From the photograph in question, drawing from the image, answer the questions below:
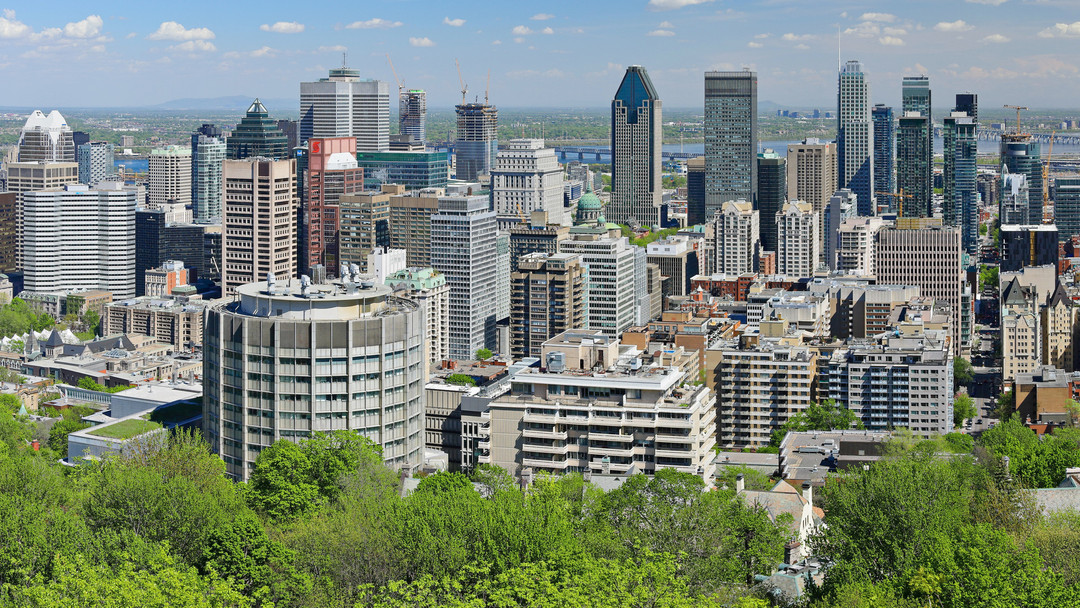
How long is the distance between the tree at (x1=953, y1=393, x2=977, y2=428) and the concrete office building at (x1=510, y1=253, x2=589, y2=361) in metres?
35.4

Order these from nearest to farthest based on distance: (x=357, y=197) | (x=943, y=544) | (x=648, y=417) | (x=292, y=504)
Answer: (x=943, y=544)
(x=292, y=504)
(x=648, y=417)
(x=357, y=197)

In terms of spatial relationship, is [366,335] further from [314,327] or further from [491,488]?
[491,488]

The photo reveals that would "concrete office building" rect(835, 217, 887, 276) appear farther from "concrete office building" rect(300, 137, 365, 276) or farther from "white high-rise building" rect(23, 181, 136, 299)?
"white high-rise building" rect(23, 181, 136, 299)

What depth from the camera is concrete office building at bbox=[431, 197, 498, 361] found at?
14688 centimetres

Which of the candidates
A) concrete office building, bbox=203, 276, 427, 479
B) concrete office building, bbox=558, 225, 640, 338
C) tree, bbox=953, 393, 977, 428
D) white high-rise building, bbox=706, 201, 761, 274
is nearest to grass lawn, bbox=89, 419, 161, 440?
concrete office building, bbox=203, 276, 427, 479

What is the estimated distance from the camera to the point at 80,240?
595 ft

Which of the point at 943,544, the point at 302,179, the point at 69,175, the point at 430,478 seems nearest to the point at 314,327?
the point at 430,478

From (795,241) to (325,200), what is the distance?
60420 mm

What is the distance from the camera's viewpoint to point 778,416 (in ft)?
343

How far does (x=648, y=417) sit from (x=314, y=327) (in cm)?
1964

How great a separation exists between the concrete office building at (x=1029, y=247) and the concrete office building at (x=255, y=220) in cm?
9084

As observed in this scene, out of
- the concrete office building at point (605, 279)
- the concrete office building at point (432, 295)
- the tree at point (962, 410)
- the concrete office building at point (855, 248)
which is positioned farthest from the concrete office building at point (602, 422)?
the concrete office building at point (855, 248)

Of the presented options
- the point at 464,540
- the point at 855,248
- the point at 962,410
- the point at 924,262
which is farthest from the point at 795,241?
the point at 464,540

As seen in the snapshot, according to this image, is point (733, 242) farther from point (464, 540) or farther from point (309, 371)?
point (464, 540)
